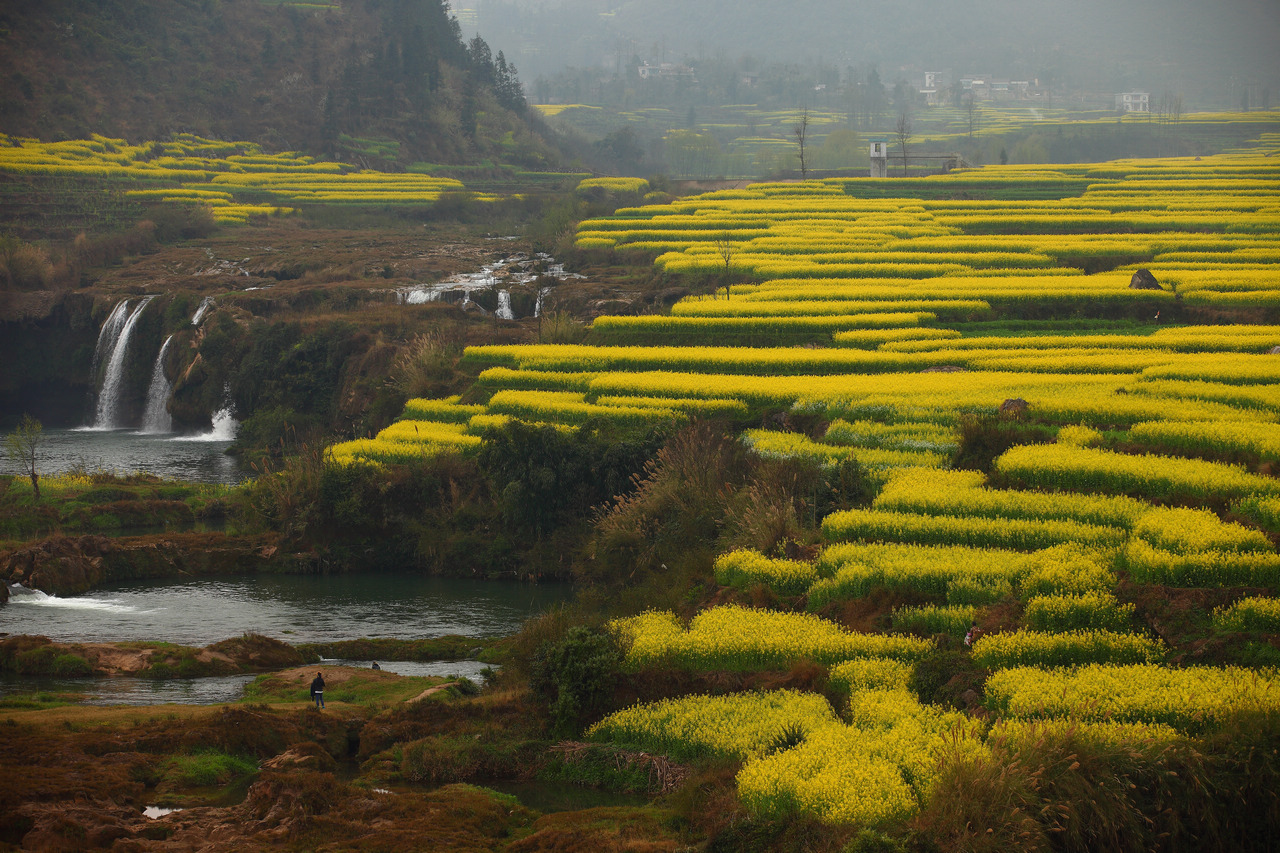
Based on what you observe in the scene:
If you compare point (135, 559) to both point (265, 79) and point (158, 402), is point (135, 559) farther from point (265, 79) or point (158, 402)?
point (265, 79)

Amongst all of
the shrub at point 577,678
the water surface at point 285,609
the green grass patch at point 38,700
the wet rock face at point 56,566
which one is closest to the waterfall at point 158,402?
the wet rock face at point 56,566

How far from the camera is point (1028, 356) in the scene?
100.0ft

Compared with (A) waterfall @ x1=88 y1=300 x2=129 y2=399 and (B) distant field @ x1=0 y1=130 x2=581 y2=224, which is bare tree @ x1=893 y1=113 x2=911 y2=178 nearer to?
(B) distant field @ x1=0 y1=130 x2=581 y2=224

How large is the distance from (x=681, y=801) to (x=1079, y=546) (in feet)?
25.2

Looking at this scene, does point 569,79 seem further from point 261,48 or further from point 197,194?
point 197,194

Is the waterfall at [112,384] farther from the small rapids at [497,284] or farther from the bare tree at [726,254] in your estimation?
the bare tree at [726,254]

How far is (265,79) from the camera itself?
299 ft

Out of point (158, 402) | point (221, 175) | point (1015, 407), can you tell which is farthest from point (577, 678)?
point (221, 175)

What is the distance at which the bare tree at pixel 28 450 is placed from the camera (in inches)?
1199

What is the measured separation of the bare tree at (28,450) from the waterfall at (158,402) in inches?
190

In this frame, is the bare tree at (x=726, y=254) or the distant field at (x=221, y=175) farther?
the distant field at (x=221, y=175)

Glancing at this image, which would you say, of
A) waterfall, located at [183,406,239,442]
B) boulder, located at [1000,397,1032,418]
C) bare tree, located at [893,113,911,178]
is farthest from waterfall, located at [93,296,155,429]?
bare tree, located at [893,113,911,178]

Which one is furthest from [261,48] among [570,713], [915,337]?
[570,713]

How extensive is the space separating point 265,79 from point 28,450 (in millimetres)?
62186
